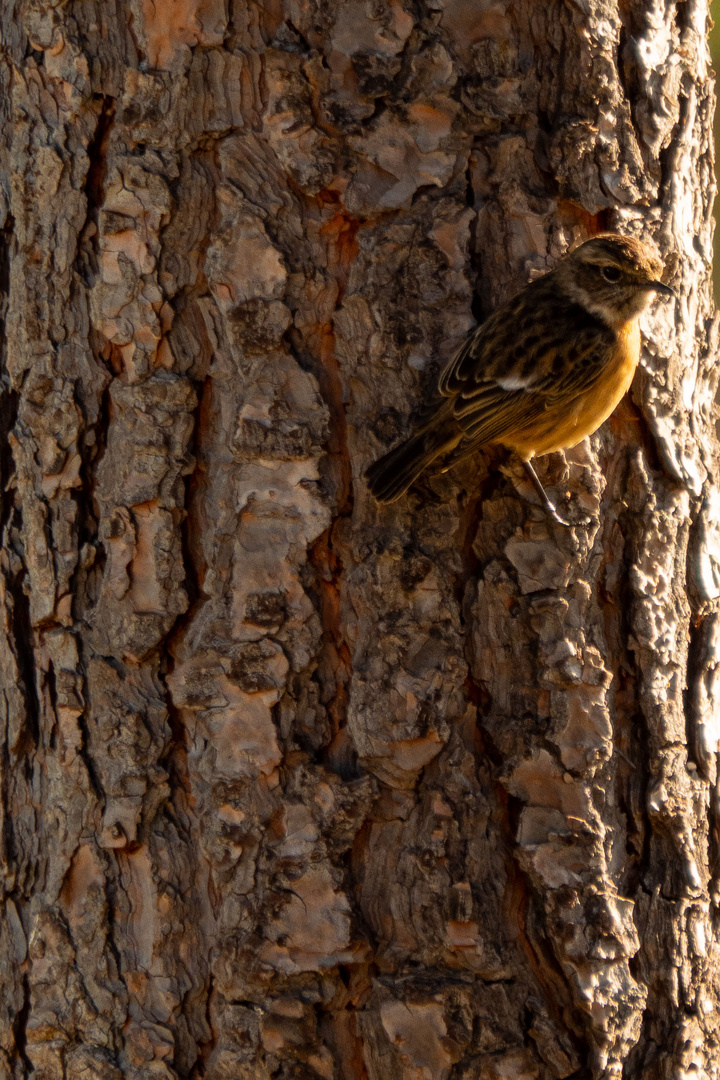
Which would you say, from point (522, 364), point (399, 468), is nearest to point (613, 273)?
point (522, 364)

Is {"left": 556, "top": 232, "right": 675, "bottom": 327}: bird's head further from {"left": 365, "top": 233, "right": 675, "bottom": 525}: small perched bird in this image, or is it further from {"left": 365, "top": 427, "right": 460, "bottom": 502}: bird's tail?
{"left": 365, "top": 427, "right": 460, "bottom": 502}: bird's tail

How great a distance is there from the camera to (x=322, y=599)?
2613 millimetres

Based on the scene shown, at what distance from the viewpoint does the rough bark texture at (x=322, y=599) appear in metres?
2.52

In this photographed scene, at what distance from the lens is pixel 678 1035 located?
2605 millimetres

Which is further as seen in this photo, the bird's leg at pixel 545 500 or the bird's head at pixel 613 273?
the bird's head at pixel 613 273

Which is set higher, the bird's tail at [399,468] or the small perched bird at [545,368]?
the small perched bird at [545,368]

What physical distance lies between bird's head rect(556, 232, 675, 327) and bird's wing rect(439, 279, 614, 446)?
7 centimetres

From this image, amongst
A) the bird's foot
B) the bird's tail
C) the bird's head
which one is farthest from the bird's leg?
the bird's head

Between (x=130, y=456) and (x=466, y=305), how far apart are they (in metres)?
0.92

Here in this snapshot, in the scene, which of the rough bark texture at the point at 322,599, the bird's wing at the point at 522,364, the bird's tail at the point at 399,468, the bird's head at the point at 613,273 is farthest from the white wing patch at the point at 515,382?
the bird's tail at the point at 399,468

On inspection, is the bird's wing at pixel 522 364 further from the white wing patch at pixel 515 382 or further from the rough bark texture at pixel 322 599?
the rough bark texture at pixel 322 599

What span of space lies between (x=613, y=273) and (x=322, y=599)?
1.18 metres

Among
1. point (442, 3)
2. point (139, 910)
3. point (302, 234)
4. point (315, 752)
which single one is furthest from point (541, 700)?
point (442, 3)

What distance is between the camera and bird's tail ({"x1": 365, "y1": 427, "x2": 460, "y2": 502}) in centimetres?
255
